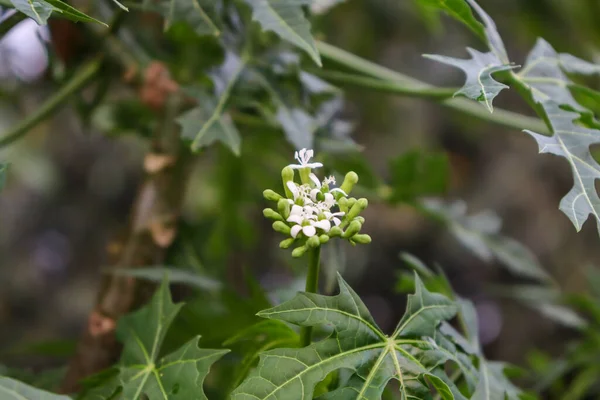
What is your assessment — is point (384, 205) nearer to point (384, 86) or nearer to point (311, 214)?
point (384, 86)

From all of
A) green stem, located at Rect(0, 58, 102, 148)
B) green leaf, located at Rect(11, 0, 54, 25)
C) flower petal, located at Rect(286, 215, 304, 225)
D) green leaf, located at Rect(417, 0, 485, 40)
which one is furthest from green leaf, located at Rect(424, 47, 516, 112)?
green stem, located at Rect(0, 58, 102, 148)

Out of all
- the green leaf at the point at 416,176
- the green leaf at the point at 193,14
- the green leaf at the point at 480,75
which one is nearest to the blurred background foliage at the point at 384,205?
the green leaf at the point at 416,176

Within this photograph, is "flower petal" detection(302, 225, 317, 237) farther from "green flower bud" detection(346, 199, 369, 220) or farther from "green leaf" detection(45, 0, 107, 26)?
"green leaf" detection(45, 0, 107, 26)

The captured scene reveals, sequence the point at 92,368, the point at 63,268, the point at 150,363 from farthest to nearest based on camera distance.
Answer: the point at 63,268
the point at 92,368
the point at 150,363

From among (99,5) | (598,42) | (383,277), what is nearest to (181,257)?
(99,5)

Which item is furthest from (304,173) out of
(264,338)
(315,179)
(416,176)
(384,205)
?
(384,205)

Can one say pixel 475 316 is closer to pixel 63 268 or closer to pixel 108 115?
pixel 108 115
